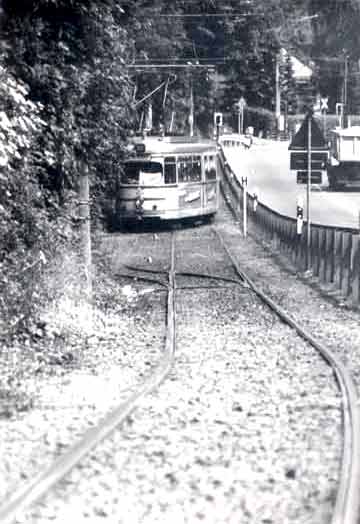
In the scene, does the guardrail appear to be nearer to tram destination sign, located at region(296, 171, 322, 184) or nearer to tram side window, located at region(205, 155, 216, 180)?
tram destination sign, located at region(296, 171, 322, 184)

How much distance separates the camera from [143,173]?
33.7m

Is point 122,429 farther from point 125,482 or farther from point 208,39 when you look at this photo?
point 208,39

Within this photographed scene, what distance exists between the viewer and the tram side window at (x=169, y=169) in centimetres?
3334

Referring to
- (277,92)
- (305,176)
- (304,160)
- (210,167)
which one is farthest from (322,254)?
(277,92)

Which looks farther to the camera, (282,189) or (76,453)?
(282,189)

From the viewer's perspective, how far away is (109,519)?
5.97m

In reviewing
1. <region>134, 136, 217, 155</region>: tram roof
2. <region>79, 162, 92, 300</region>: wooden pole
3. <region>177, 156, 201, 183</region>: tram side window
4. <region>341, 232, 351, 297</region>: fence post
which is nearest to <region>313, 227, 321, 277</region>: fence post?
<region>341, 232, 351, 297</region>: fence post

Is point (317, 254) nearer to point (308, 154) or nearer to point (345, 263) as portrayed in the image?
point (308, 154)

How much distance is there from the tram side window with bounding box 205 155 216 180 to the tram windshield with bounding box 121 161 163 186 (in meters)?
3.49

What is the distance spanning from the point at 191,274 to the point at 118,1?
24.3 feet

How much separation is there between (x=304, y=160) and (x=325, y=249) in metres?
2.53

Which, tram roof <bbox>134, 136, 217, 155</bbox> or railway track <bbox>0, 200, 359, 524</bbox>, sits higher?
tram roof <bbox>134, 136, 217, 155</bbox>

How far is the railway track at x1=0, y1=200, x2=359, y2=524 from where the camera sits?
6242 mm

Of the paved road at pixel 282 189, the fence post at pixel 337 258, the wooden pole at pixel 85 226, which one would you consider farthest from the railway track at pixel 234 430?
the paved road at pixel 282 189
